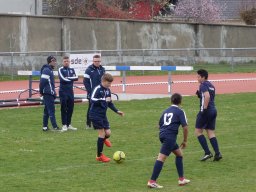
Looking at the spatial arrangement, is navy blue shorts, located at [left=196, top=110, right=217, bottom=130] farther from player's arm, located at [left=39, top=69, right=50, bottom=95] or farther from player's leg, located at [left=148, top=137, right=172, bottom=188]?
player's arm, located at [left=39, top=69, right=50, bottom=95]

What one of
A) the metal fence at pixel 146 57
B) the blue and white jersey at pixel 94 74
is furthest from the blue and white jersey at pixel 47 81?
the metal fence at pixel 146 57

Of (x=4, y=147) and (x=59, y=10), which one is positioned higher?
(x=59, y=10)

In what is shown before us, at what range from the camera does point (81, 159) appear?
15594mm

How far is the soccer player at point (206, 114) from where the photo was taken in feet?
50.0

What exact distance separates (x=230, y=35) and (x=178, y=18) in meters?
11.2

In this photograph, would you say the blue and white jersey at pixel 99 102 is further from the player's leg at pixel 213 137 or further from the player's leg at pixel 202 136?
the player's leg at pixel 213 137

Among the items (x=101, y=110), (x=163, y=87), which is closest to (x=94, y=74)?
(x=101, y=110)

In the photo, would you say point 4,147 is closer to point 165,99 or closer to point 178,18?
point 165,99

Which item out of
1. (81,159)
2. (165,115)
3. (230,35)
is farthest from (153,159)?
(230,35)

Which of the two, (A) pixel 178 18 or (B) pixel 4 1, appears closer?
(B) pixel 4 1

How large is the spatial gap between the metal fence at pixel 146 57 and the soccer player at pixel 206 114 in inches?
852

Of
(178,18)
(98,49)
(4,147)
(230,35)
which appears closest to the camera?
(4,147)

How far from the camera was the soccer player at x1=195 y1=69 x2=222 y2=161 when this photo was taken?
15227mm

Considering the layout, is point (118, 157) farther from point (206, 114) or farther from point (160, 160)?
point (160, 160)
